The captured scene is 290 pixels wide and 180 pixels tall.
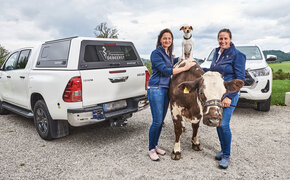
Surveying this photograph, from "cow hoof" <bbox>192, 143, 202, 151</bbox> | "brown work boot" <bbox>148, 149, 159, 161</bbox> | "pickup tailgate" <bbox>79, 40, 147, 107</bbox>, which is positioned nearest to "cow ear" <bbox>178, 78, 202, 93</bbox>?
"brown work boot" <bbox>148, 149, 159, 161</bbox>

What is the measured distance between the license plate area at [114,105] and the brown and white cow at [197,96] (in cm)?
121

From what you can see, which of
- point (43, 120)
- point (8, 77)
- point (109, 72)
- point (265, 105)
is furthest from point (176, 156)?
point (8, 77)

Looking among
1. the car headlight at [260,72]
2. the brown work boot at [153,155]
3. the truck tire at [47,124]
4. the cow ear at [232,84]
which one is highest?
the cow ear at [232,84]

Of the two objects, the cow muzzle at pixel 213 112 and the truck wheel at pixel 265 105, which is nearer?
the cow muzzle at pixel 213 112

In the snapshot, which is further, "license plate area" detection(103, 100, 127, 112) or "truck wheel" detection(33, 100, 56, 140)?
"truck wheel" detection(33, 100, 56, 140)

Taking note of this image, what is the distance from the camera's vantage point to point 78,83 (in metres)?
3.62

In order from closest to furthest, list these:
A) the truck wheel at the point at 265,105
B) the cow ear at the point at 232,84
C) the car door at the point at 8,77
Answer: the cow ear at the point at 232,84 → the car door at the point at 8,77 → the truck wheel at the point at 265,105

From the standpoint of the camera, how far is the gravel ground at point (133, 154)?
126 inches

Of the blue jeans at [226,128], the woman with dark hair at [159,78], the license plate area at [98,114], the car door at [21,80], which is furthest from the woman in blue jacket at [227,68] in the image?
the car door at [21,80]

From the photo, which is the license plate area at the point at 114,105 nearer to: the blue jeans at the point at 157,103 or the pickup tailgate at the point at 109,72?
the pickup tailgate at the point at 109,72

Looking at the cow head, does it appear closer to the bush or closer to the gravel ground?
the gravel ground

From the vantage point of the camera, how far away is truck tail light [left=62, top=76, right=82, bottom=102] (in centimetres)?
361

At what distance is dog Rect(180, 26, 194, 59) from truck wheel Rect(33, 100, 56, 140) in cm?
295

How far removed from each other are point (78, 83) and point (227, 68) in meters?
2.46
